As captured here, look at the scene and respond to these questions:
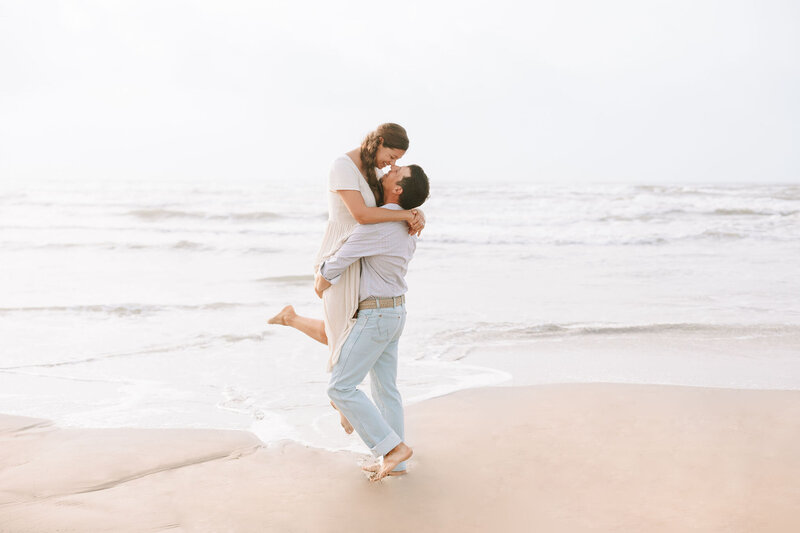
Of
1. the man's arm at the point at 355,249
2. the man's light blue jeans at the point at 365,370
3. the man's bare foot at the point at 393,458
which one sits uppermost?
the man's arm at the point at 355,249

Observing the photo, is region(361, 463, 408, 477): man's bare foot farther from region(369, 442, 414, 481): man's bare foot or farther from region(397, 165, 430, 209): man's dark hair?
region(397, 165, 430, 209): man's dark hair

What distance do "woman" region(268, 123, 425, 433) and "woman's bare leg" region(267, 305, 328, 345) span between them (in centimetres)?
33

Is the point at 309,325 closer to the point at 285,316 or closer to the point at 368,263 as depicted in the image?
the point at 285,316

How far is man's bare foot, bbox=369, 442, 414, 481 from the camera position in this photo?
134 inches

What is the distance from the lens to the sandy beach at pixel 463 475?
3.10 meters

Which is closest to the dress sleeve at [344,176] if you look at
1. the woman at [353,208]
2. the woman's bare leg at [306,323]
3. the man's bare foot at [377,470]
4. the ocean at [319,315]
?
the woman at [353,208]

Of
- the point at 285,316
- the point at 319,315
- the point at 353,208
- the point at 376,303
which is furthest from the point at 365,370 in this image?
the point at 319,315

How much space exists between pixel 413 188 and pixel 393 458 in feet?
4.30

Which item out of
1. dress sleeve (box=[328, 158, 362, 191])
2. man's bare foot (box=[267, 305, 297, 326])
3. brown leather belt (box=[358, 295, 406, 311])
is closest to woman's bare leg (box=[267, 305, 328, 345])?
man's bare foot (box=[267, 305, 297, 326])

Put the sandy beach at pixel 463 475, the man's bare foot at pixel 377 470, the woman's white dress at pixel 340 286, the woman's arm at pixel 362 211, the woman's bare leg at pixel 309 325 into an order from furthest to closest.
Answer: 1. the woman's bare leg at pixel 309 325
2. the man's bare foot at pixel 377 470
3. the woman's white dress at pixel 340 286
4. the woman's arm at pixel 362 211
5. the sandy beach at pixel 463 475

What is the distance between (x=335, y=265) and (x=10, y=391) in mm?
3264

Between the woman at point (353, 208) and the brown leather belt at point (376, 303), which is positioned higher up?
the woman at point (353, 208)

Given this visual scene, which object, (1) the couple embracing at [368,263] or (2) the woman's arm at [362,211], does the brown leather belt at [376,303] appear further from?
(2) the woman's arm at [362,211]

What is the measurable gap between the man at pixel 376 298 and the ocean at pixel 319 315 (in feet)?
2.18
